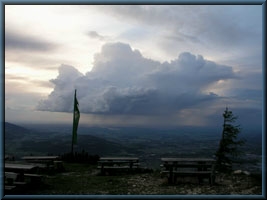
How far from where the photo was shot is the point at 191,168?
1399 cm

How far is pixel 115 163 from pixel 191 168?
12.6 ft

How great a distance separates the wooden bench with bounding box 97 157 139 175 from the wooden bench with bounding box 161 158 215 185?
87.6 inches

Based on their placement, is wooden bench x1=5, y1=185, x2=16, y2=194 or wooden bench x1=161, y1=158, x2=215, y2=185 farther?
wooden bench x1=161, y1=158, x2=215, y2=185

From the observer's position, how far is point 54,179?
13.8m

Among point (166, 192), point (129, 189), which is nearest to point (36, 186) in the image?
point (129, 189)

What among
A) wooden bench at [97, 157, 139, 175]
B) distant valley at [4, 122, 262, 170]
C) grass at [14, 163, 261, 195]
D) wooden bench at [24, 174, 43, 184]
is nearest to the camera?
grass at [14, 163, 261, 195]

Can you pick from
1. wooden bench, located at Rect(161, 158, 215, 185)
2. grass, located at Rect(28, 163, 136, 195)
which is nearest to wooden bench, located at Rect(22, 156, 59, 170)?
grass, located at Rect(28, 163, 136, 195)

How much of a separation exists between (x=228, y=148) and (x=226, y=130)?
683 mm

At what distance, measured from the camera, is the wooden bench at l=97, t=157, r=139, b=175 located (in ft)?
50.8

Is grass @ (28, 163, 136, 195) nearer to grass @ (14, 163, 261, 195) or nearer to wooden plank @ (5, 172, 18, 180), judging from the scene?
grass @ (14, 163, 261, 195)

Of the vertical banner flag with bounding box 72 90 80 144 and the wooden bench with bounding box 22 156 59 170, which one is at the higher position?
the vertical banner flag with bounding box 72 90 80 144

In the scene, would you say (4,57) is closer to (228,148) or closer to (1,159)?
(1,159)

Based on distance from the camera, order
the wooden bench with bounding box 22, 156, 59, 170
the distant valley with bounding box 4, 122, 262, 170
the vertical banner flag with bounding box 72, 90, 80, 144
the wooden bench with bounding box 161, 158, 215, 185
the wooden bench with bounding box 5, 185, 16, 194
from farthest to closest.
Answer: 1. the distant valley with bounding box 4, 122, 262, 170
2. the vertical banner flag with bounding box 72, 90, 80, 144
3. the wooden bench with bounding box 22, 156, 59, 170
4. the wooden bench with bounding box 161, 158, 215, 185
5. the wooden bench with bounding box 5, 185, 16, 194

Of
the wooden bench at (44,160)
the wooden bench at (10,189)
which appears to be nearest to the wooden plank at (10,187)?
the wooden bench at (10,189)
